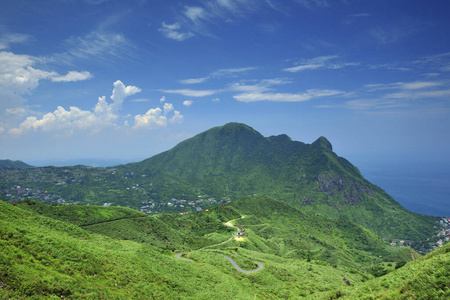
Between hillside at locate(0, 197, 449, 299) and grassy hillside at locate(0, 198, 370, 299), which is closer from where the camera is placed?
hillside at locate(0, 197, 449, 299)

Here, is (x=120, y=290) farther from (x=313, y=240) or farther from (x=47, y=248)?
(x=313, y=240)

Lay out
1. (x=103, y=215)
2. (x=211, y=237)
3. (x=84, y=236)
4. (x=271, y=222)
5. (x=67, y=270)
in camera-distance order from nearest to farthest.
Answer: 1. (x=67, y=270)
2. (x=84, y=236)
3. (x=103, y=215)
4. (x=211, y=237)
5. (x=271, y=222)

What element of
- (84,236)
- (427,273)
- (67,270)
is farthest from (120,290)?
(427,273)

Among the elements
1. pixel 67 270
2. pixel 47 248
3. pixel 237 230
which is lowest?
pixel 237 230

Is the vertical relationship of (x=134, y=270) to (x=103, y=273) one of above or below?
below

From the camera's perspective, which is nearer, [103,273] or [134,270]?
[103,273]

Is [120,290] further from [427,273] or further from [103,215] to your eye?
[103,215]

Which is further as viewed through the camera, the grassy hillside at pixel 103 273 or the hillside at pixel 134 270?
the grassy hillside at pixel 103 273

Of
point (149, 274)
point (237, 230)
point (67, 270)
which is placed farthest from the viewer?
point (237, 230)

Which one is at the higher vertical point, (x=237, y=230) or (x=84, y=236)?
(x=84, y=236)

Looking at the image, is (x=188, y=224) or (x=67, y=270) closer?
(x=67, y=270)
